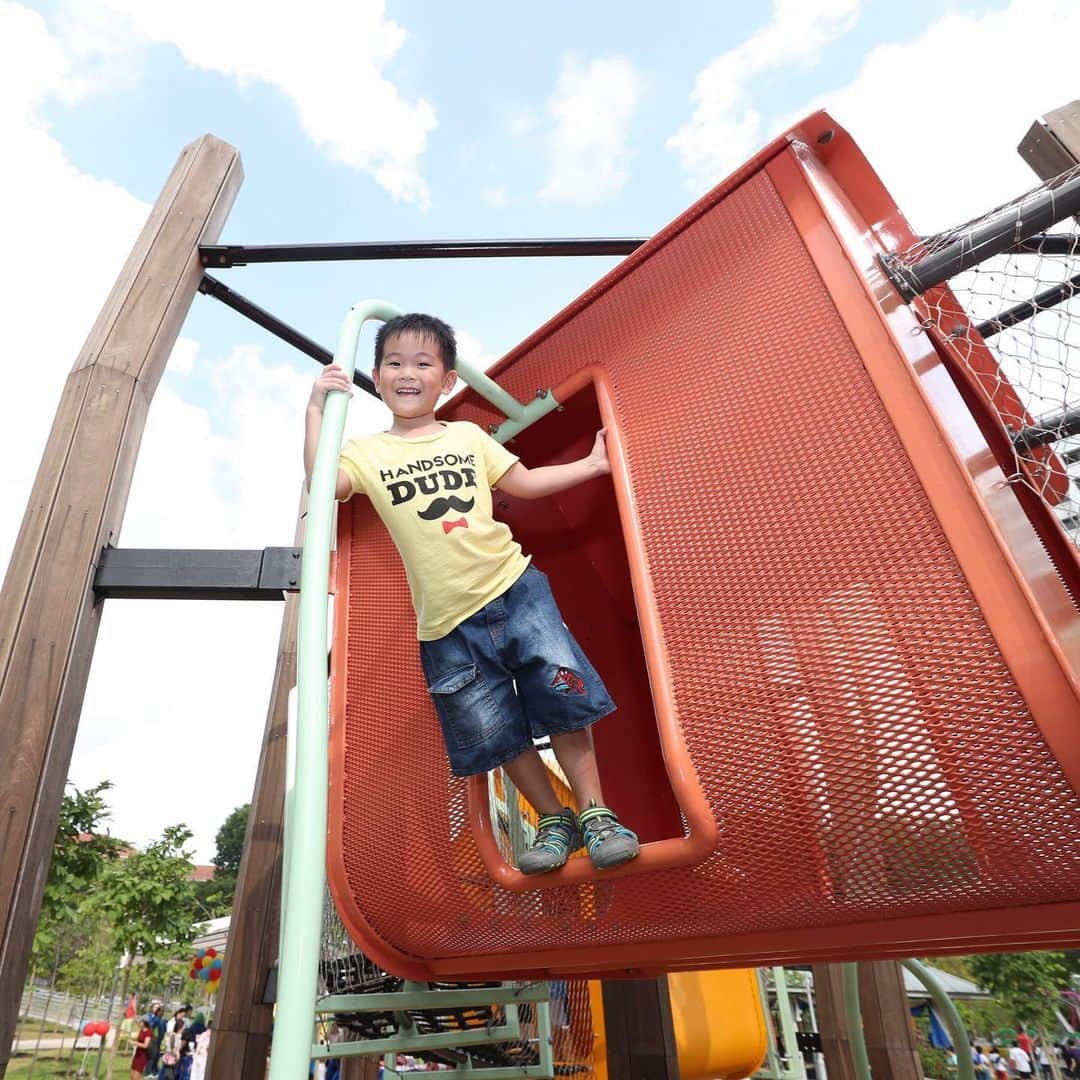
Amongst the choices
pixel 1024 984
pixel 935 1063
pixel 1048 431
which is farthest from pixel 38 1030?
pixel 1048 431

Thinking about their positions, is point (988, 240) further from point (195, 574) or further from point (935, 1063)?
point (935, 1063)

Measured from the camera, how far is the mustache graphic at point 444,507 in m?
1.29

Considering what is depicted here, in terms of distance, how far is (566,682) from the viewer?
3.95 ft

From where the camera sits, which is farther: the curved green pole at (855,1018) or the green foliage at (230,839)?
the green foliage at (230,839)

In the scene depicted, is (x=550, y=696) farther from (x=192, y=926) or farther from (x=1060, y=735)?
(x=192, y=926)

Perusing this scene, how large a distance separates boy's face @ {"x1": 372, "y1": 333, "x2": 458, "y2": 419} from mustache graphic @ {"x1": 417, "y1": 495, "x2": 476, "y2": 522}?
0.80 ft

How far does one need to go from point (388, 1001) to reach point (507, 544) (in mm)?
1157

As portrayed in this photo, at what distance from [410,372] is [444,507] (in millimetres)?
314

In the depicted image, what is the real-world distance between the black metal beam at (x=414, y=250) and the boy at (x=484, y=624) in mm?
1021

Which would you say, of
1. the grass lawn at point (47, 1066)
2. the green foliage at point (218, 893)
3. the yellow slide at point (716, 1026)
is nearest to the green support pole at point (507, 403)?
the yellow slide at point (716, 1026)

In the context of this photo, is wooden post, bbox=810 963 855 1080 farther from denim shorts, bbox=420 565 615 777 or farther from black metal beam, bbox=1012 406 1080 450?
denim shorts, bbox=420 565 615 777

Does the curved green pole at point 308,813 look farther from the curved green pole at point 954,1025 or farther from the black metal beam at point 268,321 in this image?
the curved green pole at point 954,1025

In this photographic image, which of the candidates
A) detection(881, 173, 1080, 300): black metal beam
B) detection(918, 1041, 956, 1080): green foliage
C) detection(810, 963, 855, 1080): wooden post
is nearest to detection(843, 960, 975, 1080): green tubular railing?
detection(810, 963, 855, 1080): wooden post

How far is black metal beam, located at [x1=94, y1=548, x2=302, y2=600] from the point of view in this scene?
170 centimetres
